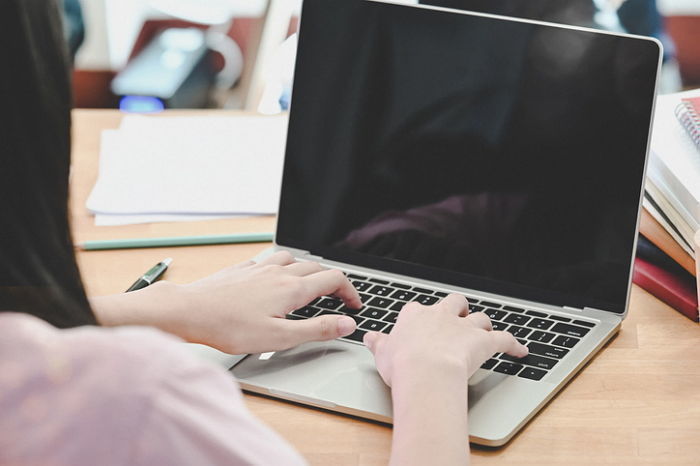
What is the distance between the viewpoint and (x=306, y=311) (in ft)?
2.93

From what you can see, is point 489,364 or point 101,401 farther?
point 489,364

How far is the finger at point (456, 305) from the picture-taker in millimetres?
816

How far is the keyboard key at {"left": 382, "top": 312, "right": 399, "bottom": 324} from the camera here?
34.2 inches

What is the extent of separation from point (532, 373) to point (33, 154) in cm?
46

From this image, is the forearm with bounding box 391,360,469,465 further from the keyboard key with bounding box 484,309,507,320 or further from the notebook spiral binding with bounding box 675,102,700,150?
the notebook spiral binding with bounding box 675,102,700,150

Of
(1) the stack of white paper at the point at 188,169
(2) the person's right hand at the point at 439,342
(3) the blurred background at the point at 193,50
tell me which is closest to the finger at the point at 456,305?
(2) the person's right hand at the point at 439,342

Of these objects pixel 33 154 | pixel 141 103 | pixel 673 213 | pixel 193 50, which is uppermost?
pixel 33 154

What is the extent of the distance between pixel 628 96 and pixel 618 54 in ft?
0.13

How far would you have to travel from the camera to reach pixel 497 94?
2.99 ft

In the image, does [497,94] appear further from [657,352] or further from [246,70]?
[246,70]

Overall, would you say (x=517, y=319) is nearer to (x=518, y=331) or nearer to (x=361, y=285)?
(x=518, y=331)

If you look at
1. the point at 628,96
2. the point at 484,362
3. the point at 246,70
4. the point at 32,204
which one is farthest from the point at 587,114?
the point at 246,70

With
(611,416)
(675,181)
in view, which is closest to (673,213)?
(675,181)

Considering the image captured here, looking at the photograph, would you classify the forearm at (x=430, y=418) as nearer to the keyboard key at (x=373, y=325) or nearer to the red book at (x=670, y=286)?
the keyboard key at (x=373, y=325)
